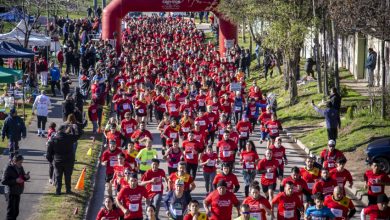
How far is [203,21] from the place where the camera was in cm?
7838

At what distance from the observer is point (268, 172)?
19.6 m

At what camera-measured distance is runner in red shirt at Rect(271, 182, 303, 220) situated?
54.0ft

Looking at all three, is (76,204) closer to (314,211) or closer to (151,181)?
(151,181)

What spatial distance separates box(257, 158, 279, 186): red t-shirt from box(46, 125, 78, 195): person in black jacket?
166 inches

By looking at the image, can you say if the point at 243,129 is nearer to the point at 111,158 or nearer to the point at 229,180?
the point at 111,158

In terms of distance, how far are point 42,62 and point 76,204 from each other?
67.0 ft

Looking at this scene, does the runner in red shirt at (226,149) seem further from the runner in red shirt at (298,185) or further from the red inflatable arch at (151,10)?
the red inflatable arch at (151,10)

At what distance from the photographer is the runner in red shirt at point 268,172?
19641mm

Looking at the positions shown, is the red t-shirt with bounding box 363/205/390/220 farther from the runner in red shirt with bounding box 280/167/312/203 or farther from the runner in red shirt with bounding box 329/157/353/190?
the runner in red shirt with bounding box 329/157/353/190

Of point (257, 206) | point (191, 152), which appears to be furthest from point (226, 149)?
point (257, 206)

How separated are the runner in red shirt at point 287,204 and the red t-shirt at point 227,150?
5144 mm

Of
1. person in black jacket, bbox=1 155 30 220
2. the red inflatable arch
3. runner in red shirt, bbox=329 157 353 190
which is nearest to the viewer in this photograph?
person in black jacket, bbox=1 155 30 220

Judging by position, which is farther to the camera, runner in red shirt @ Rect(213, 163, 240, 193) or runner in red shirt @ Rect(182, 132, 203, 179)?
runner in red shirt @ Rect(182, 132, 203, 179)

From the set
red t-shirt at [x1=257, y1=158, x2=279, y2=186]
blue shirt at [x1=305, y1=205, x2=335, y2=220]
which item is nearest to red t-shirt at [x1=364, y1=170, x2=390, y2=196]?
red t-shirt at [x1=257, y1=158, x2=279, y2=186]
